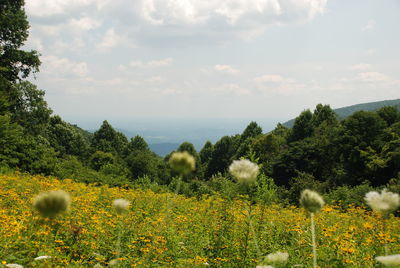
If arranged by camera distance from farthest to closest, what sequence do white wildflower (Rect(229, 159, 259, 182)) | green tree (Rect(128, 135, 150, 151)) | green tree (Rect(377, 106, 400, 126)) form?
green tree (Rect(128, 135, 150, 151)) < green tree (Rect(377, 106, 400, 126)) < white wildflower (Rect(229, 159, 259, 182))

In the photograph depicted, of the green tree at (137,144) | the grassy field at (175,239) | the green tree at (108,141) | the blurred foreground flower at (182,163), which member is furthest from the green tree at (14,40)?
the green tree at (137,144)

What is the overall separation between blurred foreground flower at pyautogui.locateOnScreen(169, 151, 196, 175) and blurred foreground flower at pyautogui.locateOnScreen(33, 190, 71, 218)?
674mm

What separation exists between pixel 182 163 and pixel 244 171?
47cm

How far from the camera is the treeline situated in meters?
16.4

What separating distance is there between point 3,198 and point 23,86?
1784 centimetres

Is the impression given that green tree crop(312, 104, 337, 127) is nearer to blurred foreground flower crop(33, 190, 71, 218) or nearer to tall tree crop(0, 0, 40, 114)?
tall tree crop(0, 0, 40, 114)

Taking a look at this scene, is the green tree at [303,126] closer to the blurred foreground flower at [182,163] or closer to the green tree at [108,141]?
the green tree at [108,141]

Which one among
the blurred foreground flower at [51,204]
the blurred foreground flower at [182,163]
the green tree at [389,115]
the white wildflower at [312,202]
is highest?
the green tree at [389,115]

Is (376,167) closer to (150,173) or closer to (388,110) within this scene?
(388,110)

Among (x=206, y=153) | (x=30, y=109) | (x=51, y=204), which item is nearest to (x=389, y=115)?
(x=30, y=109)

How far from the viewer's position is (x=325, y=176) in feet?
137

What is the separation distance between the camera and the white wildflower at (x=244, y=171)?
7.18 feet

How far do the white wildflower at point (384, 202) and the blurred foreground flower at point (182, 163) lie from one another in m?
1.14

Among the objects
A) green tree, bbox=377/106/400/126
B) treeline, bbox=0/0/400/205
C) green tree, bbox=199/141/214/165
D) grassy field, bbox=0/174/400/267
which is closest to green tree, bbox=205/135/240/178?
treeline, bbox=0/0/400/205
